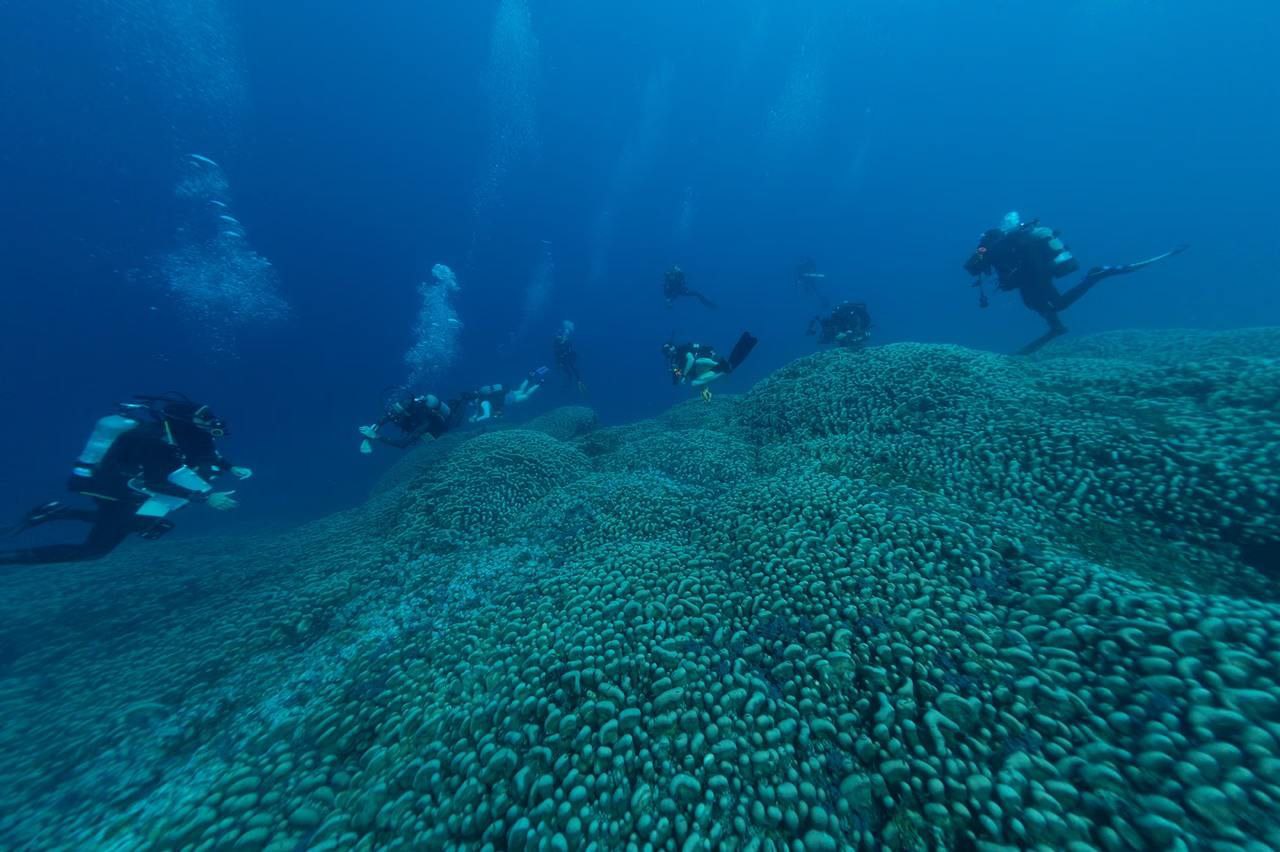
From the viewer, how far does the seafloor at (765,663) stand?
3.40 meters

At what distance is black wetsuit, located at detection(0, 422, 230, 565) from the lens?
10398mm

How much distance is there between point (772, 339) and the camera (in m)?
90.3

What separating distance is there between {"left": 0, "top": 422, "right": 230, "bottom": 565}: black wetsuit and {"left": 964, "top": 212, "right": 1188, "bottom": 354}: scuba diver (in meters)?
24.0

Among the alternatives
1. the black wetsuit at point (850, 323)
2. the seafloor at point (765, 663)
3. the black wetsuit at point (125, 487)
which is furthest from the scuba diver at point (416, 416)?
the black wetsuit at point (850, 323)

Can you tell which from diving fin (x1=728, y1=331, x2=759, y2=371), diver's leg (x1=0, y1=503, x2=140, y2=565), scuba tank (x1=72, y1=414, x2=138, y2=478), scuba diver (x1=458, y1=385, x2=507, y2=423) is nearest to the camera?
scuba tank (x1=72, y1=414, x2=138, y2=478)

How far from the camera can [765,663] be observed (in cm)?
481

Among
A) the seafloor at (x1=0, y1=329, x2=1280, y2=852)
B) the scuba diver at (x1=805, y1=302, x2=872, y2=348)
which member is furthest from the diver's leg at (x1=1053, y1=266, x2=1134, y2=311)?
the seafloor at (x1=0, y1=329, x2=1280, y2=852)

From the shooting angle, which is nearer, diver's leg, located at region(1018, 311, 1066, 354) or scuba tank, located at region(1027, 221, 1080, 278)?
scuba tank, located at region(1027, 221, 1080, 278)

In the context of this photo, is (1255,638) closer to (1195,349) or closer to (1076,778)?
(1076,778)

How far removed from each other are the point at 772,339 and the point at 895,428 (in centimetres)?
8416

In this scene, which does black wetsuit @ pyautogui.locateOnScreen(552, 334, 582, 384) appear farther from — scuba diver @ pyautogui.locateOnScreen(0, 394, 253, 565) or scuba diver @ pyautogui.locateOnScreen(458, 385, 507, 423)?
scuba diver @ pyautogui.locateOnScreen(0, 394, 253, 565)

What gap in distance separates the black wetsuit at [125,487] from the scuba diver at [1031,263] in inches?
946

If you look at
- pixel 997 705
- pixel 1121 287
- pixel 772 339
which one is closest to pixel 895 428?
pixel 997 705

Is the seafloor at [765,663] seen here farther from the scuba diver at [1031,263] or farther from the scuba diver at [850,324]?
the scuba diver at [850,324]
